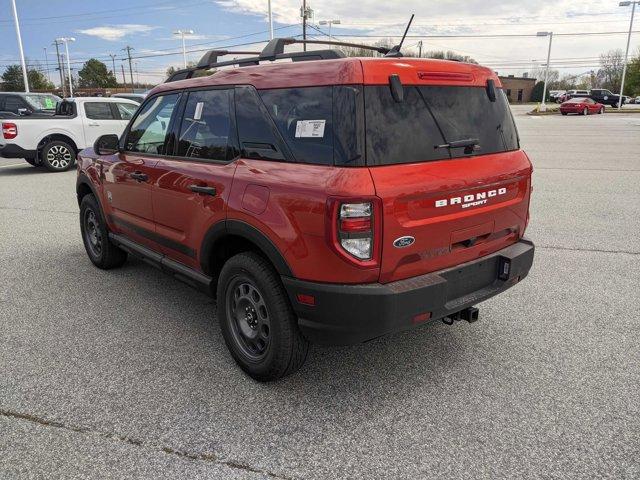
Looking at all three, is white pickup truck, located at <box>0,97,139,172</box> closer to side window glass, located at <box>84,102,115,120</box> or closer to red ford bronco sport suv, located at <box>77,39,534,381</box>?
side window glass, located at <box>84,102,115,120</box>

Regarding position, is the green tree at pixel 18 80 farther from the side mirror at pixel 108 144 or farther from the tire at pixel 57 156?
the side mirror at pixel 108 144

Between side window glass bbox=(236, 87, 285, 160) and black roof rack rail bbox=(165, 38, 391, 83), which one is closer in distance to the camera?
side window glass bbox=(236, 87, 285, 160)

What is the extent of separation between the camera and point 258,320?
10.2 feet

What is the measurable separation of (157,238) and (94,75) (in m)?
101

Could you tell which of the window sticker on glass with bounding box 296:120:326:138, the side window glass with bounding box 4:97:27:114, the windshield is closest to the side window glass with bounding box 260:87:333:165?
the window sticker on glass with bounding box 296:120:326:138

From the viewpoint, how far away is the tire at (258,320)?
2846 mm

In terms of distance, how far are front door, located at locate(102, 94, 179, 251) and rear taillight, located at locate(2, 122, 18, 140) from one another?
8.69 m

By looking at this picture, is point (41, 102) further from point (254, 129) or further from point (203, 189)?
point (254, 129)

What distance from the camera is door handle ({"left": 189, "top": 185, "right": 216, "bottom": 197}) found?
3170mm

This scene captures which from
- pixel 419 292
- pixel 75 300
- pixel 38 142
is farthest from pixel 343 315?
pixel 38 142

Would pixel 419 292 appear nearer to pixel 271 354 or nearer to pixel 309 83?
pixel 271 354

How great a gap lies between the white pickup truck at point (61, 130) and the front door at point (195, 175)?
9.88 m

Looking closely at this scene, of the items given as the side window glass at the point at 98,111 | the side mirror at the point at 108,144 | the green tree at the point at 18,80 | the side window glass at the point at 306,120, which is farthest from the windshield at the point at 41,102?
the green tree at the point at 18,80

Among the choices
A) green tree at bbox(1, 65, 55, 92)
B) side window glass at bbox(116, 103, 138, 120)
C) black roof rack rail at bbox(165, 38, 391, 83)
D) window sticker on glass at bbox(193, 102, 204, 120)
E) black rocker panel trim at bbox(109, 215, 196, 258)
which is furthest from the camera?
green tree at bbox(1, 65, 55, 92)
